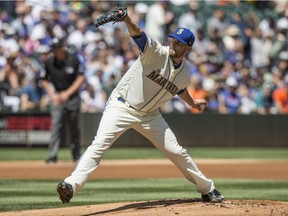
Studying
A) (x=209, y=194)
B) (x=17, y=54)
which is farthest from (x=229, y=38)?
(x=209, y=194)

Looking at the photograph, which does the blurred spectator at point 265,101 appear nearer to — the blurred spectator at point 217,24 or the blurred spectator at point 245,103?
the blurred spectator at point 245,103

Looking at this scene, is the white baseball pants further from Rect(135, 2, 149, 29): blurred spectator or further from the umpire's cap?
Rect(135, 2, 149, 29): blurred spectator

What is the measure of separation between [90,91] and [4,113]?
7.14ft

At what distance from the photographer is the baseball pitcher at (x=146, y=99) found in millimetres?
7859

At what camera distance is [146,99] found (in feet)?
26.5

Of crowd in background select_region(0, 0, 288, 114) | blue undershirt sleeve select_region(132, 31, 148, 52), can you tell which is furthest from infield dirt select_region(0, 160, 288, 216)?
crowd in background select_region(0, 0, 288, 114)

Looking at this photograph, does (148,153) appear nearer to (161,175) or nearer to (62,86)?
(62,86)

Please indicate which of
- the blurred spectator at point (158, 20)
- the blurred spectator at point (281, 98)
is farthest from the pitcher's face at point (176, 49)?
the blurred spectator at point (158, 20)

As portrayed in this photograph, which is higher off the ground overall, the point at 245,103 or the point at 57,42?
the point at 57,42

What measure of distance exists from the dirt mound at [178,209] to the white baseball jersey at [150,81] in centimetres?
103

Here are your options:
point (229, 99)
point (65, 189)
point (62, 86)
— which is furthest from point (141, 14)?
point (65, 189)

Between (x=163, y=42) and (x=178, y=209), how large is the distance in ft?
47.2

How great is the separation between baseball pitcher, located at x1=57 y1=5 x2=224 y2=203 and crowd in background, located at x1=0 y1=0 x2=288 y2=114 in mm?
10789

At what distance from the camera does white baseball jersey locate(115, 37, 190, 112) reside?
7.98 metres
